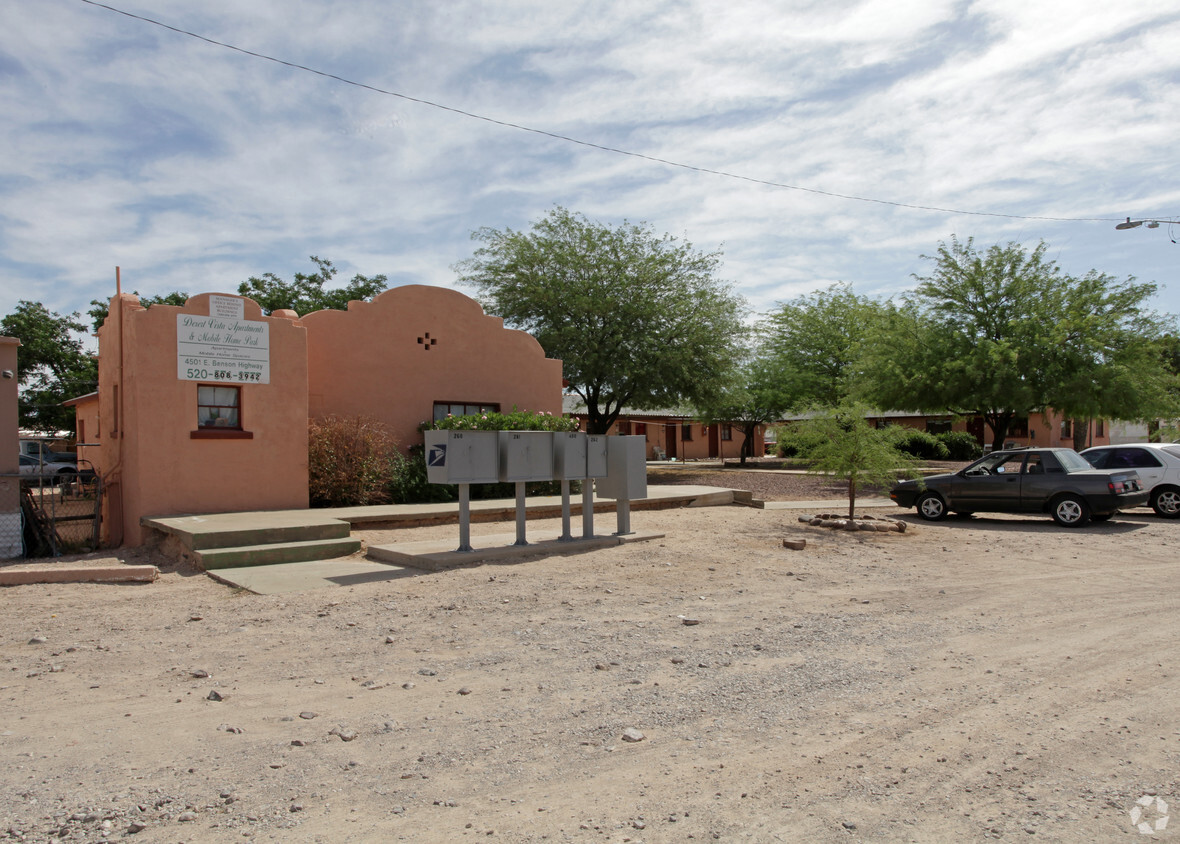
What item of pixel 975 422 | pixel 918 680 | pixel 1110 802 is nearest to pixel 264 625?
pixel 918 680

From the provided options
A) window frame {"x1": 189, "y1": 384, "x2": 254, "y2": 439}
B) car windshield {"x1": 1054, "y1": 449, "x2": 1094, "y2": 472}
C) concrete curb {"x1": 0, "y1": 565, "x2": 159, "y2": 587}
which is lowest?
concrete curb {"x1": 0, "y1": 565, "x2": 159, "y2": 587}

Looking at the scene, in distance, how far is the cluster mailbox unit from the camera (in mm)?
9734

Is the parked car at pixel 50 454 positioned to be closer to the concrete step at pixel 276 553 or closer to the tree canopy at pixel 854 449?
the concrete step at pixel 276 553

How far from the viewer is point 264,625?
7.10 m

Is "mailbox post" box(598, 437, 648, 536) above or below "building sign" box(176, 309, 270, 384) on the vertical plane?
below

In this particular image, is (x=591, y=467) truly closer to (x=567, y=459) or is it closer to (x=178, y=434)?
(x=567, y=459)

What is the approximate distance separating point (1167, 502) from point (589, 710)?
1542 centimetres

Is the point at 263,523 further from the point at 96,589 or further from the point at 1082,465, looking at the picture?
the point at 1082,465

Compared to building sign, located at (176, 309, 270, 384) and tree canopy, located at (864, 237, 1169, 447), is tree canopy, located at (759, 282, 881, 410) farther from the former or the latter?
building sign, located at (176, 309, 270, 384)

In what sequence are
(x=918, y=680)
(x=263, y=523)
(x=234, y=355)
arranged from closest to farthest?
(x=918, y=680) < (x=263, y=523) < (x=234, y=355)

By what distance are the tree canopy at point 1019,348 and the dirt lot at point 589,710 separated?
1375 centimetres

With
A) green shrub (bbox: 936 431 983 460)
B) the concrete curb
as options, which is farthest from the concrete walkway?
green shrub (bbox: 936 431 983 460)

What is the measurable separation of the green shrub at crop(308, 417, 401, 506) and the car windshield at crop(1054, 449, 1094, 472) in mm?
12079

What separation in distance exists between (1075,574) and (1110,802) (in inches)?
Answer: 269
